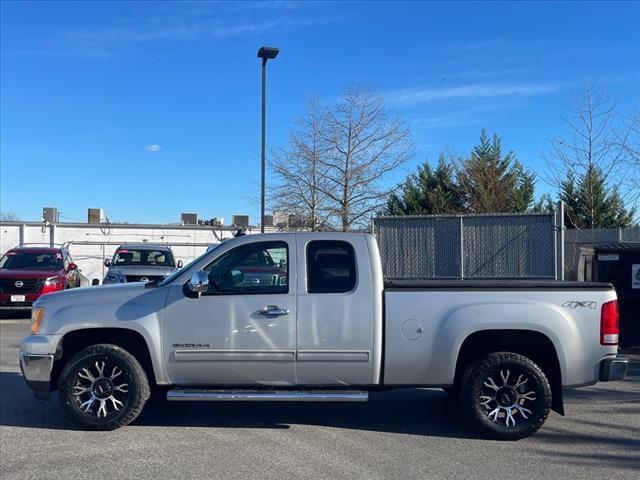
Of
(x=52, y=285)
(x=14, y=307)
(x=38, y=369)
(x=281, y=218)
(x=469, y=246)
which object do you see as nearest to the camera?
(x=38, y=369)

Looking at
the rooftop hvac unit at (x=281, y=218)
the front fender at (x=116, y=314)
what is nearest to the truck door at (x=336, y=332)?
the front fender at (x=116, y=314)

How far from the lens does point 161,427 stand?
629 centimetres

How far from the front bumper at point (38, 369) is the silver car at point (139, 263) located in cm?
829

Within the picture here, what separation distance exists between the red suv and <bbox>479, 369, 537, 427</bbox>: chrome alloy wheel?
11.6 m

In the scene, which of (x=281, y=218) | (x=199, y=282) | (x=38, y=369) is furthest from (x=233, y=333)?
(x=281, y=218)

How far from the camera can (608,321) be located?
591 cm

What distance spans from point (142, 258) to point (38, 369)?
34.0ft

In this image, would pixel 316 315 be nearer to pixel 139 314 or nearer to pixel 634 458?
pixel 139 314

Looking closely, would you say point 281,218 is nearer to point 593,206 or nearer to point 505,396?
point 593,206

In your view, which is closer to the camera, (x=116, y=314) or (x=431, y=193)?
(x=116, y=314)

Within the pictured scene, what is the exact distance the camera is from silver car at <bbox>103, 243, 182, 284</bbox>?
14.5 m

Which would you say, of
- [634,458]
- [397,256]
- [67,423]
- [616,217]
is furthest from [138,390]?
[616,217]

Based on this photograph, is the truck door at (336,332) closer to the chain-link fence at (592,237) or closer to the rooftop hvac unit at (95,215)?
the chain-link fence at (592,237)

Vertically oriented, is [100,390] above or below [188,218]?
below
